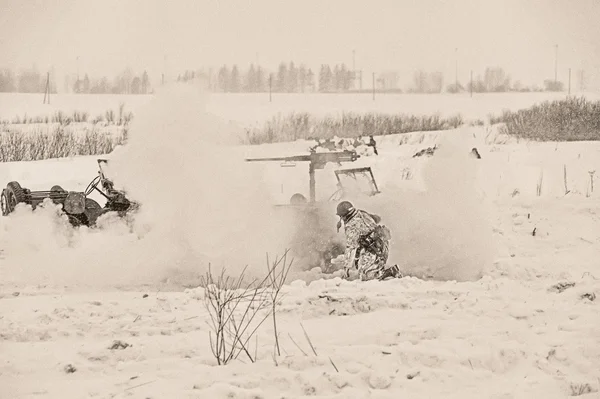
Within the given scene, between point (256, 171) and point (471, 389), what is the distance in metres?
4.85

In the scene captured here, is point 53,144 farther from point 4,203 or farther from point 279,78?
point 279,78

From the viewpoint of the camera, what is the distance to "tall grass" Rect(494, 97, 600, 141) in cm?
984

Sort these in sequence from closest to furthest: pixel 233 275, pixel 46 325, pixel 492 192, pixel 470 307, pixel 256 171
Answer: pixel 46 325 < pixel 470 307 < pixel 233 275 < pixel 256 171 < pixel 492 192

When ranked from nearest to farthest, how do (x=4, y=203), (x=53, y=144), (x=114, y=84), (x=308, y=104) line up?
(x=4, y=203) < (x=114, y=84) < (x=53, y=144) < (x=308, y=104)

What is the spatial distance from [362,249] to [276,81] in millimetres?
4152

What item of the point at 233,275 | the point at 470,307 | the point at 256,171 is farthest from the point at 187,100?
the point at 470,307

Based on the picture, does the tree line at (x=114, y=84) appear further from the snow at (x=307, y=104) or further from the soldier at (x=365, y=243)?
the soldier at (x=365, y=243)

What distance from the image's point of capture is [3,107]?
1170cm

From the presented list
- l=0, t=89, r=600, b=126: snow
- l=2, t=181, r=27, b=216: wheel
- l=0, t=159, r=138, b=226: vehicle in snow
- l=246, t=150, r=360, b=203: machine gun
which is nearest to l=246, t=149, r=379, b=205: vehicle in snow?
l=246, t=150, r=360, b=203: machine gun

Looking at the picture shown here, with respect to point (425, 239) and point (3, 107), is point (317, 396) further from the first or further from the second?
point (3, 107)

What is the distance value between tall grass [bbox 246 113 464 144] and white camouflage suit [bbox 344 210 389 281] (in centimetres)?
405

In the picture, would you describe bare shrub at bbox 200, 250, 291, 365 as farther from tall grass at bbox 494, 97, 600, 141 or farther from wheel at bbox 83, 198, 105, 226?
tall grass at bbox 494, 97, 600, 141

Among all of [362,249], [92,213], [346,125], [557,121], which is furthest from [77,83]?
[557,121]

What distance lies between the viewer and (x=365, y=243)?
7.48 meters
